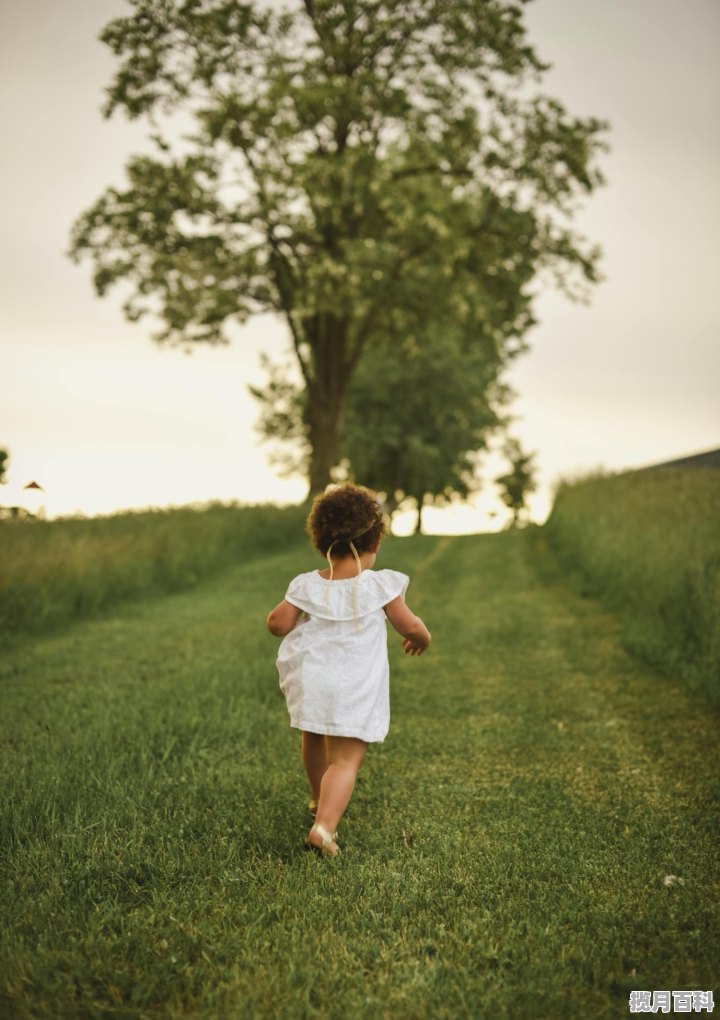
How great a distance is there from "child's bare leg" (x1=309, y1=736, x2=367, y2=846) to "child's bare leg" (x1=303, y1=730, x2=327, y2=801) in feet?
0.48

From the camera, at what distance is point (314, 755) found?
4020mm

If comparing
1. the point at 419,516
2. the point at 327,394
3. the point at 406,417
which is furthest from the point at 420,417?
the point at 327,394

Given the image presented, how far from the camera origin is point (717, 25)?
962cm

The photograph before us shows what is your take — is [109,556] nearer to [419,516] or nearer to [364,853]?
[364,853]

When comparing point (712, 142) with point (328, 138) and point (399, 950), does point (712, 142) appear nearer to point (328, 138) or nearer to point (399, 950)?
point (328, 138)

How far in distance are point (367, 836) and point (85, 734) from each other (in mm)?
2407

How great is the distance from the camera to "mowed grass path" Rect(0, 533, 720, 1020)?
2.58m

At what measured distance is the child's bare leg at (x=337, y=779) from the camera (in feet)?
11.8

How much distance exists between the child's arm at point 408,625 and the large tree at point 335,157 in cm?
1407

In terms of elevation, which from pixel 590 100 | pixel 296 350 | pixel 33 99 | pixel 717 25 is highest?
pixel 590 100

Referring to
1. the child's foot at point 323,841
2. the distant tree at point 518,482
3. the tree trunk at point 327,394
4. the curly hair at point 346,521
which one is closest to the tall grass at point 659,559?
the curly hair at point 346,521

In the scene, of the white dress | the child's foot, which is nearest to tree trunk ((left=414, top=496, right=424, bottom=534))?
the white dress

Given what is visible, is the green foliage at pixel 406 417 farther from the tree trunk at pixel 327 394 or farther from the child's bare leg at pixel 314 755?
the child's bare leg at pixel 314 755

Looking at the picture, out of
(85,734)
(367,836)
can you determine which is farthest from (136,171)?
(367,836)
